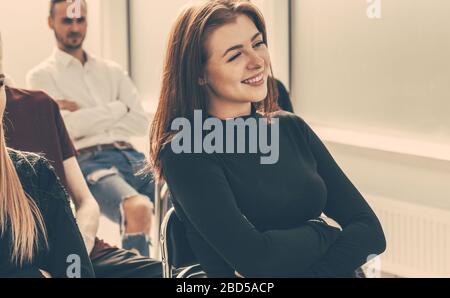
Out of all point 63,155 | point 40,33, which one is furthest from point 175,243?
point 40,33

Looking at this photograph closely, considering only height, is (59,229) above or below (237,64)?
below

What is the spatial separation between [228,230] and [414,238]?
6.33ft

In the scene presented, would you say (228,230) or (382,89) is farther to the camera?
(382,89)

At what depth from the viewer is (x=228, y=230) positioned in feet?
7.24

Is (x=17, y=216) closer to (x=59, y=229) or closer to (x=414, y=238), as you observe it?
(x=59, y=229)

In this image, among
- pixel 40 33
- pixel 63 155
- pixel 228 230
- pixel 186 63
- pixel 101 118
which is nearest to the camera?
pixel 228 230

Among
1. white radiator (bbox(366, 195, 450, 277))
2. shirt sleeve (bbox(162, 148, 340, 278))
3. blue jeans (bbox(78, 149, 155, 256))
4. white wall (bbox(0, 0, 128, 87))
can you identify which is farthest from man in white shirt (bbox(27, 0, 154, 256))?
shirt sleeve (bbox(162, 148, 340, 278))

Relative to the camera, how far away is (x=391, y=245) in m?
4.07

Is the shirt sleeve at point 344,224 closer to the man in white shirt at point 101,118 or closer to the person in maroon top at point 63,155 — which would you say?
the person in maroon top at point 63,155

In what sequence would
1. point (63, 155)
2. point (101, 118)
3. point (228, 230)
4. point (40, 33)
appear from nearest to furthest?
point (228, 230) → point (63, 155) → point (101, 118) → point (40, 33)

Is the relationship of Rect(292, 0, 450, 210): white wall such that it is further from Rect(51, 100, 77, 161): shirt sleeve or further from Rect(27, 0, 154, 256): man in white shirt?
Rect(51, 100, 77, 161): shirt sleeve
